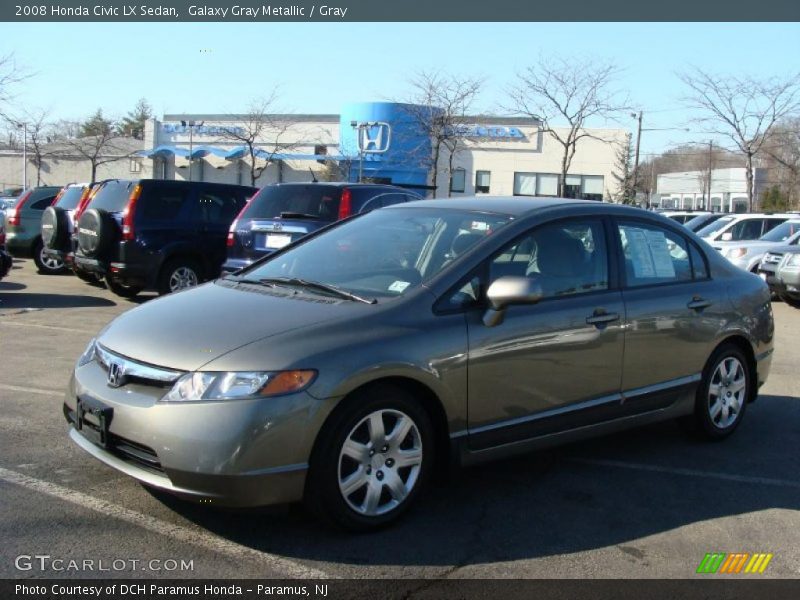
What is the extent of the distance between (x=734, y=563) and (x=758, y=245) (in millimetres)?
14068

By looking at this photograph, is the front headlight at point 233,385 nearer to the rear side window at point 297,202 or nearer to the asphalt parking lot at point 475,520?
the asphalt parking lot at point 475,520

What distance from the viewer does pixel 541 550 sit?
3.79 metres

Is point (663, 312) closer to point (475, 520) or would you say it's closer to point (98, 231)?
point (475, 520)

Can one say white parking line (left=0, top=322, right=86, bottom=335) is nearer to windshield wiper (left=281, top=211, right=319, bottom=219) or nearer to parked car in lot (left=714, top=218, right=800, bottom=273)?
windshield wiper (left=281, top=211, right=319, bottom=219)

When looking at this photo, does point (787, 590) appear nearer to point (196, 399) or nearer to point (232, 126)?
point (196, 399)

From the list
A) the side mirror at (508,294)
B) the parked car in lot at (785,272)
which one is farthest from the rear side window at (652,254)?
the parked car in lot at (785,272)

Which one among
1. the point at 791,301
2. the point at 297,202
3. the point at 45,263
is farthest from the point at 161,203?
the point at 791,301

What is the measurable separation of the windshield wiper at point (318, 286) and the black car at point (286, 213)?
16.0 ft

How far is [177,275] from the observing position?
37.3ft

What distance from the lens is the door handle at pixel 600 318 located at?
4688 mm

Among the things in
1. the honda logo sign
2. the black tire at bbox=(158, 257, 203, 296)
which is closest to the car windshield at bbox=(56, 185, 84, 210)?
the black tire at bbox=(158, 257, 203, 296)

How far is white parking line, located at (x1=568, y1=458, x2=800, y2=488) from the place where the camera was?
4918 millimetres

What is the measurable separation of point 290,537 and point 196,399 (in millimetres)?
839

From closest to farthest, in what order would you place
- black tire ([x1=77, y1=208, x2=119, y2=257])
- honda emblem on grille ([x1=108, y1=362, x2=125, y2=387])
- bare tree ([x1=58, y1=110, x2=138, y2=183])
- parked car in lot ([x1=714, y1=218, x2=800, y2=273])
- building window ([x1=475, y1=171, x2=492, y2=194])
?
honda emblem on grille ([x1=108, y1=362, x2=125, y2=387])
black tire ([x1=77, y1=208, x2=119, y2=257])
parked car in lot ([x1=714, y1=218, x2=800, y2=273])
building window ([x1=475, y1=171, x2=492, y2=194])
bare tree ([x1=58, y1=110, x2=138, y2=183])
